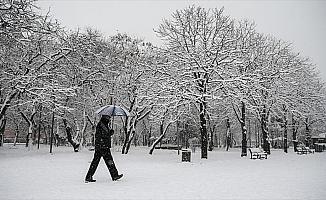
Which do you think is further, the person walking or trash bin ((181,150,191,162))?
trash bin ((181,150,191,162))

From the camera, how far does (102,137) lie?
396 inches

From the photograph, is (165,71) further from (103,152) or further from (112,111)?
(103,152)

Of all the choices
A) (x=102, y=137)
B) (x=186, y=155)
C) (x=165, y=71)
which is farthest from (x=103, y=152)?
(x=165, y=71)

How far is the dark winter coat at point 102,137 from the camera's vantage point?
32.8ft

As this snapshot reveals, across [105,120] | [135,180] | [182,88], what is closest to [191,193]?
[135,180]

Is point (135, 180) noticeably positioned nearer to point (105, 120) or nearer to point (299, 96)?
point (105, 120)

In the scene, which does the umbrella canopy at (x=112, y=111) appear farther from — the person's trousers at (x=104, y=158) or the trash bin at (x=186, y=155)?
the trash bin at (x=186, y=155)

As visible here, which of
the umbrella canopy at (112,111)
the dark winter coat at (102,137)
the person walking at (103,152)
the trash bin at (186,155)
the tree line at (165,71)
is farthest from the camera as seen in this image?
the trash bin at (186,155)

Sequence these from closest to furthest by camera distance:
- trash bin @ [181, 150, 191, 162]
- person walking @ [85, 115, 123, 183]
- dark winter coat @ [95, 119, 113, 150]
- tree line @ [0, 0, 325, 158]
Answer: person walking @ [85, 115, 123, 183], dark winter coat @ [95, 119, 113, 150], tree line @ [0, 0, 325, 158], trash bin @ [181, 150, 191, 162]

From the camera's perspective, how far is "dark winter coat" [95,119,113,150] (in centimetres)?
999

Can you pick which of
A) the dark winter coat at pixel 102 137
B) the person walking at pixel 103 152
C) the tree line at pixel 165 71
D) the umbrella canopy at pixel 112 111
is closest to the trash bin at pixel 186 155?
the tree line at pixel 165 71

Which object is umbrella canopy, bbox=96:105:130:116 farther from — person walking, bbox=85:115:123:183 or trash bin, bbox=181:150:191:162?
trash bin, bbox=181:150:191:162

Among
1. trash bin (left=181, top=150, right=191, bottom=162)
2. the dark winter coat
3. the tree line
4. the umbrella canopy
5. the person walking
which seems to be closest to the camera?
the person walking

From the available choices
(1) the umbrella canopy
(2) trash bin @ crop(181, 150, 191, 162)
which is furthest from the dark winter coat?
(2) trash bin @ crop(181, 150, 191, 162)
